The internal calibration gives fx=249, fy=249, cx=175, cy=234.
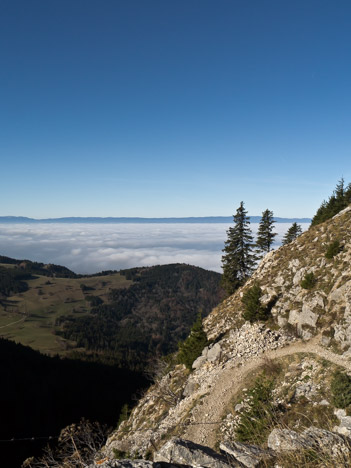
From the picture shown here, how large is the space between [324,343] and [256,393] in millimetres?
10504

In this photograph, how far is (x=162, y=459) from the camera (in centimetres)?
834

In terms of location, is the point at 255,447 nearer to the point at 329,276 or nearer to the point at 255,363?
the point at 255,363

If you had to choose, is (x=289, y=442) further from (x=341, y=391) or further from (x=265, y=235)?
(x=265, y=235)

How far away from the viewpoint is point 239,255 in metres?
49.4

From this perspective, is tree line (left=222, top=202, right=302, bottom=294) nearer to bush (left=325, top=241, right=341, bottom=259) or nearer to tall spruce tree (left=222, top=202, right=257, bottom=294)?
tall spruce tree (left=222, top=202, right=257, bottom=294)

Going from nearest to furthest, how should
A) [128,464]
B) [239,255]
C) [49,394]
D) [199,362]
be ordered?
1. [128,464]
2. [199,362]
3. [239,255]
4. [49,394]

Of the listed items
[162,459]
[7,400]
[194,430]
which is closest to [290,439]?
[162,459]

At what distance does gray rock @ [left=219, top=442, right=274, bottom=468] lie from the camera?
7.69m

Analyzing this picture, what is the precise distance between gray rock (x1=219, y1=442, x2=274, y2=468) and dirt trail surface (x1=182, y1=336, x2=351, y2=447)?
13.9 m

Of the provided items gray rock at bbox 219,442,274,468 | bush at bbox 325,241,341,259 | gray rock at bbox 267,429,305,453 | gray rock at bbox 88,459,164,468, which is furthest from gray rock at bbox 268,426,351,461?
bush at bbox 325,241,341,259

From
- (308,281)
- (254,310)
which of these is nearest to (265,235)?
(308,281)

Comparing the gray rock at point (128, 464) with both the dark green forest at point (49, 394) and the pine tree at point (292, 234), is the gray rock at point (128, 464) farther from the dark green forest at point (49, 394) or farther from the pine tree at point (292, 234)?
the dark green forest at point (49, 394)

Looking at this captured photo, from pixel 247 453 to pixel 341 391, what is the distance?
12.4 m

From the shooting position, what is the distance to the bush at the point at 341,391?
15766mm
